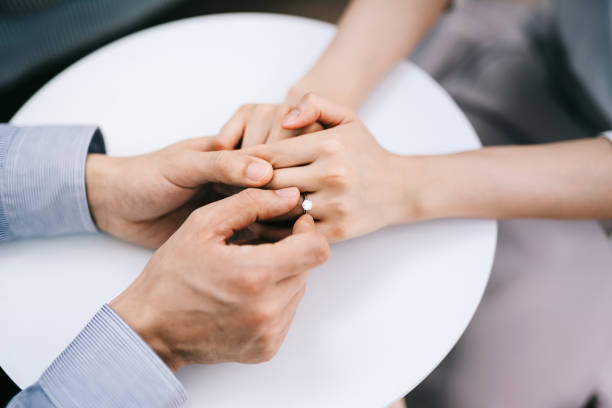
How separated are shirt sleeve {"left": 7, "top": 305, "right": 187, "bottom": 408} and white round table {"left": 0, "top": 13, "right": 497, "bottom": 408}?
50 mm

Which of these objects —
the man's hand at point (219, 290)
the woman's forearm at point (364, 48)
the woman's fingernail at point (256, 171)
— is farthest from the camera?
the woman's forearm at point (364, 48)

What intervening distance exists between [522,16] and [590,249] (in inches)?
23.6

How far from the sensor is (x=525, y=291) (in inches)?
26.9

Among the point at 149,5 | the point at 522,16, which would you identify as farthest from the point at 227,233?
the point at 149,5

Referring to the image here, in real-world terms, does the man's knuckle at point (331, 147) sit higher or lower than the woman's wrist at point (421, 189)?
higher

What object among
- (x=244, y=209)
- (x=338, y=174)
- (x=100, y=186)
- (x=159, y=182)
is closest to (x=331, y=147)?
(x=338, y=174)

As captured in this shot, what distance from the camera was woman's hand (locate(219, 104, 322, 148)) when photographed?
62cm

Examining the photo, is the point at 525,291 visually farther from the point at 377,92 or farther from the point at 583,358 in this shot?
the point at 377,92

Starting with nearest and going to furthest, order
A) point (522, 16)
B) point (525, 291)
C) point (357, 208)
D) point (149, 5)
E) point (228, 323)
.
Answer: point (228, 323) < point (357, 208) < point (525, 291) < point (522, 16) < point (149, 5)

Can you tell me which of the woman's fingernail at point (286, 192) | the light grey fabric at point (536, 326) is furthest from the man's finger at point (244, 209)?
the light grey fabric at point (536, 326)

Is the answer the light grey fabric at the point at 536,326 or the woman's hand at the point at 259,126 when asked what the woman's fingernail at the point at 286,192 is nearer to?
the woman's hand at the point at 259,126

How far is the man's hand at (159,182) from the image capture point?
1.82 ft

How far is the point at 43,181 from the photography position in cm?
62

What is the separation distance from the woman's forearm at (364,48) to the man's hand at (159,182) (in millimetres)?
221
